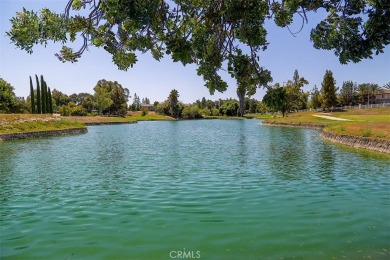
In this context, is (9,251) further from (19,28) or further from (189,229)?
(19,28)

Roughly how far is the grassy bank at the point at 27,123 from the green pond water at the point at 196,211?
3224cm

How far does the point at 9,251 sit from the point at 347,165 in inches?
891

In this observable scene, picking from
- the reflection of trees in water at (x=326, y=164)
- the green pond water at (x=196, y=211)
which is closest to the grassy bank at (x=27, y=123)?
the green pond water at (x=196, y=211)

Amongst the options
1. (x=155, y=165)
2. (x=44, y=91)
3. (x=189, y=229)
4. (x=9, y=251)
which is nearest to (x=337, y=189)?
(x=189, y=229)

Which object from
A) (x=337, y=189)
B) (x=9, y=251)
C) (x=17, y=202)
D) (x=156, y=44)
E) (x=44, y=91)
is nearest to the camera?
(x=156, y=44)

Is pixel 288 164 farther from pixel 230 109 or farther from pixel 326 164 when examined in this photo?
pixel 230 109

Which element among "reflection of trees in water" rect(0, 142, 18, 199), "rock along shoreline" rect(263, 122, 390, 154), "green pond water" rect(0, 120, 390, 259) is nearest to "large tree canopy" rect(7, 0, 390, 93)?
"green pond water" rect(0, 120, 390, 259)

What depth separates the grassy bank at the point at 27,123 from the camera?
171ft

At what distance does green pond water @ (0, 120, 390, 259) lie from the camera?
9.65 metres

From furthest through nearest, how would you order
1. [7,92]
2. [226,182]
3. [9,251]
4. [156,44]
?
[7,92], [226,182], [9,251], [156,44]

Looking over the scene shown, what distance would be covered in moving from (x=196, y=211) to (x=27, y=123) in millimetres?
53794

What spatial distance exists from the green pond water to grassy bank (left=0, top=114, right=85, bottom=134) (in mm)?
32244

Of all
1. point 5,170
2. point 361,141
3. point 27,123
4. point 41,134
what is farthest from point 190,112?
point 5,170

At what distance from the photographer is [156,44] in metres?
6.58
